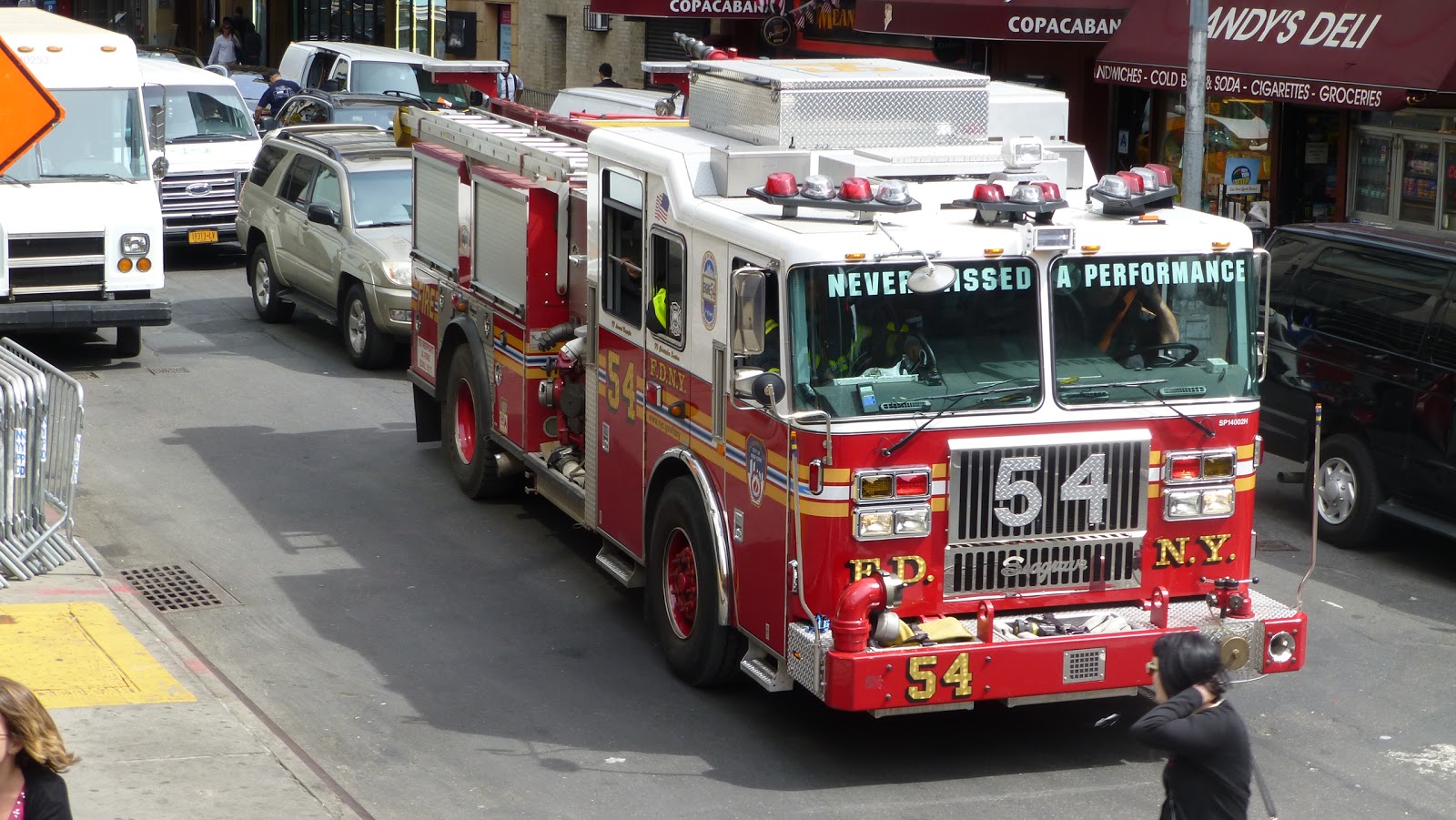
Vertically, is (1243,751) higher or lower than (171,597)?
higher

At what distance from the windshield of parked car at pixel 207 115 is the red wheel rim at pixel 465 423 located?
449 inches

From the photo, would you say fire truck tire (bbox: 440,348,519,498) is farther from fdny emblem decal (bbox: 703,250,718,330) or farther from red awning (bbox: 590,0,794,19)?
red awning (bbox: 590,0,794,19)

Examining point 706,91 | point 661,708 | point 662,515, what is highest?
point 706,91

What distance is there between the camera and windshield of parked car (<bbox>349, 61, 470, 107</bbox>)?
2950 centimetres

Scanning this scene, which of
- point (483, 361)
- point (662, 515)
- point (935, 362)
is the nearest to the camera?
point (935, 362)

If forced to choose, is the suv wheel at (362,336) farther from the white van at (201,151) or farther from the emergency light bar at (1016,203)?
the emergency light bar at (1016,203)

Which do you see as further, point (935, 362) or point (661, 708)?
point (661, 708)

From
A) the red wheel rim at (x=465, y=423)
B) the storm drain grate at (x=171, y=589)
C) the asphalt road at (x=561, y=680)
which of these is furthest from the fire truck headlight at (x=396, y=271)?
the storm drain grate at (x=171, y=589)

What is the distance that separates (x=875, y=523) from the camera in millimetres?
7609

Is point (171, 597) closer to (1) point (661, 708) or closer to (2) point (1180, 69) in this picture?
(1) point (661, 708)

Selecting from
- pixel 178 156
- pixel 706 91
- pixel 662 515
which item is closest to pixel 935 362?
pixel 662 515

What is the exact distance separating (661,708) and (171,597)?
3261mm

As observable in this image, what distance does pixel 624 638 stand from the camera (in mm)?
9797

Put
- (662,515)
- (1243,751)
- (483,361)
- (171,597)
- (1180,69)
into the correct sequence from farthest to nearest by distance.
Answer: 1. (1180,69)
2. (483,361)
3. (171,597)
4. (662,515)
5. (1243,751)
